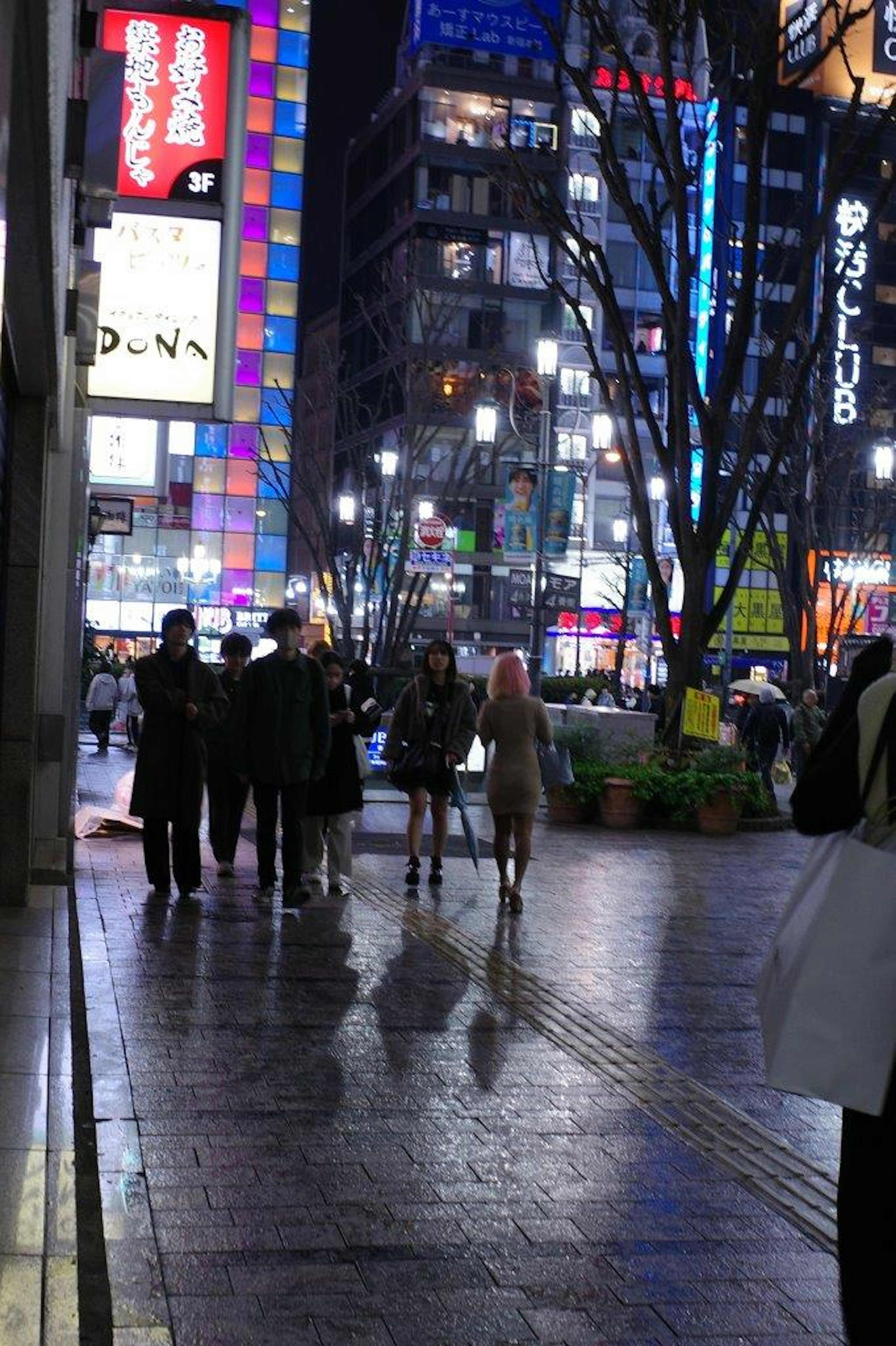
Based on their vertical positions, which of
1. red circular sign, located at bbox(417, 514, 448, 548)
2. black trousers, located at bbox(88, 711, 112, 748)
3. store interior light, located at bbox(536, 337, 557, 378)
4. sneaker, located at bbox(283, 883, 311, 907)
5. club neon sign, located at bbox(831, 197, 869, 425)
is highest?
club neon sign, located at bbox(831, 197, 869, 425)

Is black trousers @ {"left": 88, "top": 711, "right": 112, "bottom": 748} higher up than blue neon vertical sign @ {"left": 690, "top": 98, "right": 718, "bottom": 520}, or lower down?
lower down

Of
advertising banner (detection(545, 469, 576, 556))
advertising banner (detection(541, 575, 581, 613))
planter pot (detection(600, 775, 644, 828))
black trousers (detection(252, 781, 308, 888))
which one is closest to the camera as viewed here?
black trousers (detection(252, 781, 308, 888))

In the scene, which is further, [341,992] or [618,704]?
[618,704]

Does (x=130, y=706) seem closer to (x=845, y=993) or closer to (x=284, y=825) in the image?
(x=284, y=825)

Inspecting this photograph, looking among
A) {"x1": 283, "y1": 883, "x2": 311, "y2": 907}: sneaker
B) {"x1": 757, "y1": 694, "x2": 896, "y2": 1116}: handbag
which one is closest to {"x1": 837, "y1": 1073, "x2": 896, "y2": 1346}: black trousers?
{"x1": 757, "y1": 694, "x2": 896, "y2": 1116}: handbag

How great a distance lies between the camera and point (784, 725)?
28875 millimetres

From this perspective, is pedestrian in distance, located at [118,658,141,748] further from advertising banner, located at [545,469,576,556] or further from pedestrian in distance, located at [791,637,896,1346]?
pedestrian in distance, located at [791,637,896,1346]

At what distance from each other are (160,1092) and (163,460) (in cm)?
1274

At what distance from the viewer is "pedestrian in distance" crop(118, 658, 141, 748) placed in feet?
116

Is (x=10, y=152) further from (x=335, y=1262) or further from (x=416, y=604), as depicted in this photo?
(x=416, y=604)

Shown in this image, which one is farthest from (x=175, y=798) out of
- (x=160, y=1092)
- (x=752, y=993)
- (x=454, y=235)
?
(x=454, y=235)

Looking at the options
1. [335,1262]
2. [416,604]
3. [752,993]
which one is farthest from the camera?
[416,604]

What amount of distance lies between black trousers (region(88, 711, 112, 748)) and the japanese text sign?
15.7 m

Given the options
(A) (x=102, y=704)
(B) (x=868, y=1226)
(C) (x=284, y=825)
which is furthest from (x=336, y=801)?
(A) (x=102, y=704)
